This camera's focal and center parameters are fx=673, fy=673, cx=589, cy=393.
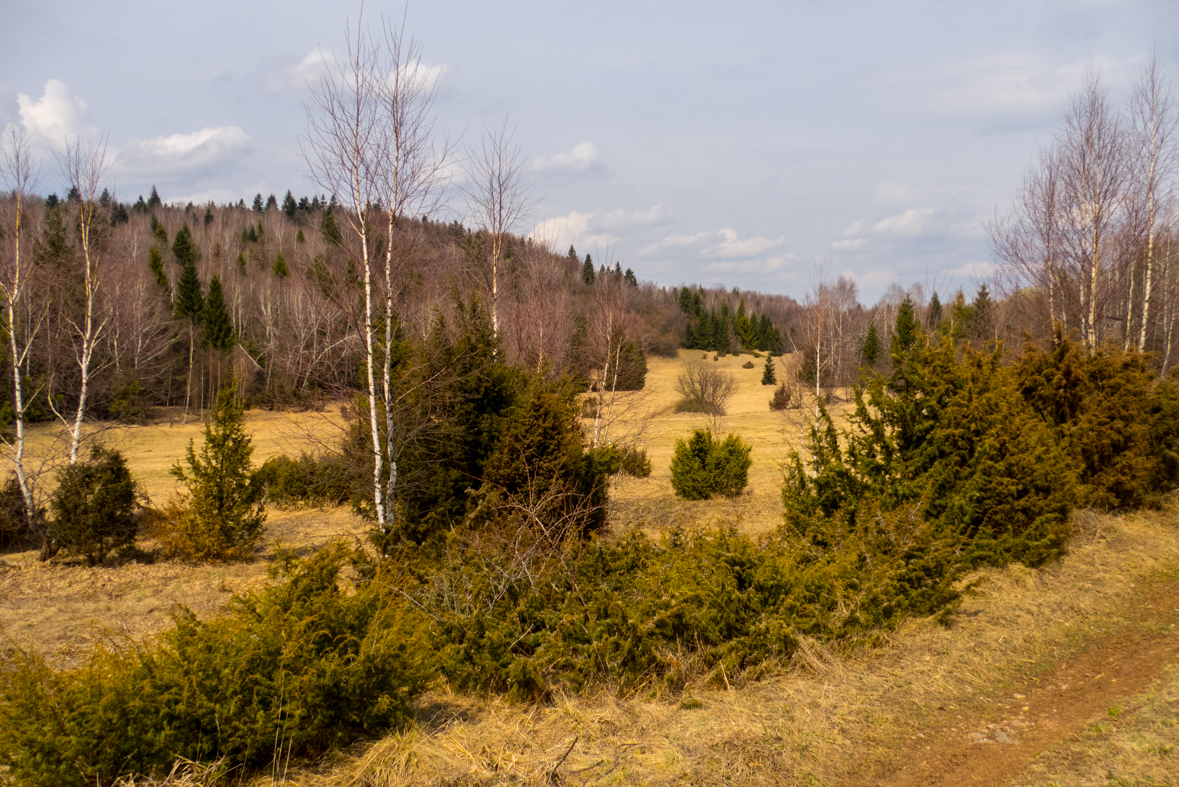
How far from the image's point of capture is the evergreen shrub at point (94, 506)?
895cm

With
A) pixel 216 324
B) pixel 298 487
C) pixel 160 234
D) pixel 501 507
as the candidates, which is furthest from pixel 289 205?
pixel 501 507

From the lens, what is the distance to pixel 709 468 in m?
14.2

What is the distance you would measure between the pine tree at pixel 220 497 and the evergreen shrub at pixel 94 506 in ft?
2.26

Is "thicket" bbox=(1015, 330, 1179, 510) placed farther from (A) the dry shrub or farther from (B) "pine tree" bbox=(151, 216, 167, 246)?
(B) "pine tree" bbox=(151, 216, 167, 246)

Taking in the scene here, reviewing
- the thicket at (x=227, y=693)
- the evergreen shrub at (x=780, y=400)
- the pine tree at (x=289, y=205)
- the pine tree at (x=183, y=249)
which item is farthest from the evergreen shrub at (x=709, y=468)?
the pine tree at (x=289, y=205)

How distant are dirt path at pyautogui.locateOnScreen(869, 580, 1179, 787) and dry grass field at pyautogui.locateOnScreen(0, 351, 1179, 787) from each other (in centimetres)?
1

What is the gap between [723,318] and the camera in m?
72.6

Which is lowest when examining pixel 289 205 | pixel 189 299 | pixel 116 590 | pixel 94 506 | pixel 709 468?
pixel 116 590

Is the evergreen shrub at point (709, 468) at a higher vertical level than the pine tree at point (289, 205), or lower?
lower

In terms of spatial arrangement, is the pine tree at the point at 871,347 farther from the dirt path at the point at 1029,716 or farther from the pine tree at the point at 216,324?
the pine tree at the point at 216,324

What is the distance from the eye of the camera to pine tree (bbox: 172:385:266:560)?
375 inches

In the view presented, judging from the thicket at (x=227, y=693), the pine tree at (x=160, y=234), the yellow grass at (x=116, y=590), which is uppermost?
the pine tree at (x=160, y=234)

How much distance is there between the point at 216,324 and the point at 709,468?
37263 mm

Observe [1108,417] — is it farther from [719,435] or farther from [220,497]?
[220,497]
